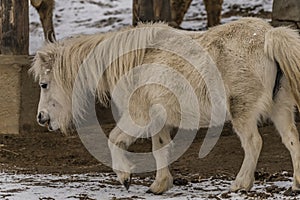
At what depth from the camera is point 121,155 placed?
18.1 feet

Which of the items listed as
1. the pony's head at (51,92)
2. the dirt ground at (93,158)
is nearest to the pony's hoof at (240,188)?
the dirt ground at (93,158)

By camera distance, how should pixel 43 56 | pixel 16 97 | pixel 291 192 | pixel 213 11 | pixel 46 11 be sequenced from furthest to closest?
pixel 213 11, pixel 46 11, pixel 16 97, pixel 43 56, pixel 291 192

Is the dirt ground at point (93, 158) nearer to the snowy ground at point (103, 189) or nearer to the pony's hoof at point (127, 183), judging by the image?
the snowy ground at point (103, 189)

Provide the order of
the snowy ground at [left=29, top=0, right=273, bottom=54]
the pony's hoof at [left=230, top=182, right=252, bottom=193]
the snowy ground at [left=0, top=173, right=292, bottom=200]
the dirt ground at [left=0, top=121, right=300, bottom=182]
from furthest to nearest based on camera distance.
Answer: the snowy ground at [left=29, top=0, right=273, bottom=54]
the dirt ground at [left=0, top=121, right=300, bottom=182]
the pony's hoof at [left=230, top=182, right=252, bottom=193]
the snowy ground at [left=0, top=173, right=292, bottom=200]

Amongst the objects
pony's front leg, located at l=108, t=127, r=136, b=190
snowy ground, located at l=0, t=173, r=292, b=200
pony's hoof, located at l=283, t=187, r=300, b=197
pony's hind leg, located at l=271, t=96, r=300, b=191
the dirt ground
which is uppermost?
pony's hind leg, located at l=271, t=96, r=300, b=191

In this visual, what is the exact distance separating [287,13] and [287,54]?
12.0ft

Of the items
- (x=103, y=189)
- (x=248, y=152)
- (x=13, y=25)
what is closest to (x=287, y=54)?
(x=248, y=152)

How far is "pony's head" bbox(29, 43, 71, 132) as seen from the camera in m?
5.91

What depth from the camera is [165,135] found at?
5.89m

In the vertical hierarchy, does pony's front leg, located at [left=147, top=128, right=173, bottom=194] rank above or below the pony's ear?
below

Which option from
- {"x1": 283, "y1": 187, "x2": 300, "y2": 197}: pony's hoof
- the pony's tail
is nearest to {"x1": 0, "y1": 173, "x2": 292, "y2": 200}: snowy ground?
{"x1": 283, "y1": 187, "x2": 300, "y2": 197}: pony's hoof

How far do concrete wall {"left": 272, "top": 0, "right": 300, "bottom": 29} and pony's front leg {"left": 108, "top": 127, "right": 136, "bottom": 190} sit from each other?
3.77 meters

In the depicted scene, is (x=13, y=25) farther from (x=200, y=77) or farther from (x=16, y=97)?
(x=200, y=77)

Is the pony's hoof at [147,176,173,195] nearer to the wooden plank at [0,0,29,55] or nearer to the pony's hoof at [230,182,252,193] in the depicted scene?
the pony's hoof at [230,182,252,193]
